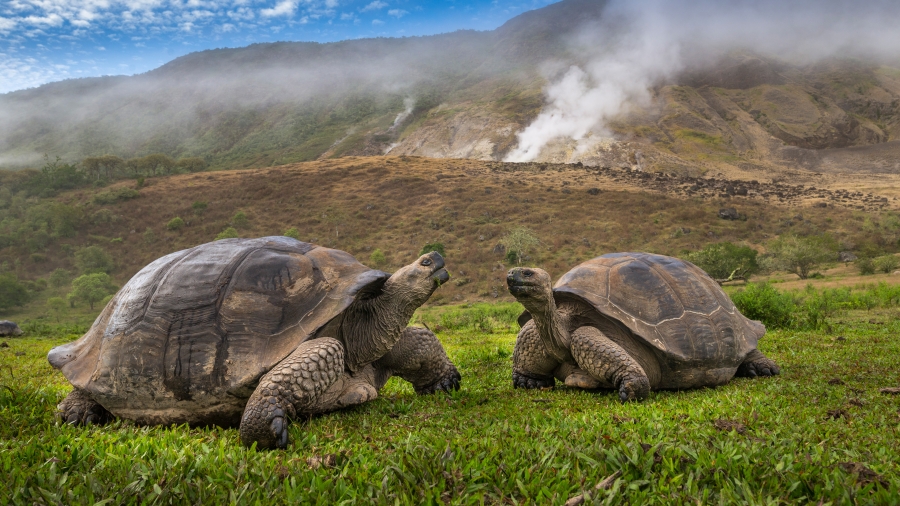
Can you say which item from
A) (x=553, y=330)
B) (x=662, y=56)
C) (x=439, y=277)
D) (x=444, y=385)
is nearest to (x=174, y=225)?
(x=444, y=385)

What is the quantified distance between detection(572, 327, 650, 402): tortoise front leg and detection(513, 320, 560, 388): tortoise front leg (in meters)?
0.55

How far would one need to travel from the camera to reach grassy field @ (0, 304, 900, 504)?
250 centimetres

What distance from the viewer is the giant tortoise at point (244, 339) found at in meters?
4.16

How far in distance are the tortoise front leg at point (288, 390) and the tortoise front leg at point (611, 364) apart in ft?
7.94

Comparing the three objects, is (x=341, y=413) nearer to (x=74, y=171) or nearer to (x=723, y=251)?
(x=723, y=251)

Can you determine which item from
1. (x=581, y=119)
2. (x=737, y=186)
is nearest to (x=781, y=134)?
(x=581, y=119)

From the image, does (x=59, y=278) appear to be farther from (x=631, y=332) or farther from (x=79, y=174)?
(x=631, y=332)

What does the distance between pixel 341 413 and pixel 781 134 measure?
138845 mm

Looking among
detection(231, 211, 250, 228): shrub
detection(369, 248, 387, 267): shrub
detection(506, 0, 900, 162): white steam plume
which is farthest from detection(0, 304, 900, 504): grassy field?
detection(506, 0, 900, 162): white steam plume

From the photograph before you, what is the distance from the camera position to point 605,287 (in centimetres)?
590

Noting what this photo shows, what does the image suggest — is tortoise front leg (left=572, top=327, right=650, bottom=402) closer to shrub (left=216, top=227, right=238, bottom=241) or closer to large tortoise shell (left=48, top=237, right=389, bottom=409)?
large tortoise shell (left=48, top=237, right=389, bottom=409)

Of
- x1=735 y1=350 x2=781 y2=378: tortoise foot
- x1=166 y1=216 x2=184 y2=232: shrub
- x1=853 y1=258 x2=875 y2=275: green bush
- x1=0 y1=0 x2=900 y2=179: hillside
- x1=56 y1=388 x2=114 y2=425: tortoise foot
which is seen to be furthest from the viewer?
x1=0 y1=0 x2=900 y2=179: hillside

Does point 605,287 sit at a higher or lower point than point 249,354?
lower

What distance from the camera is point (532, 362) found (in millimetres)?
6062
